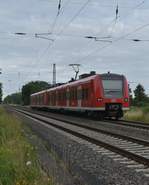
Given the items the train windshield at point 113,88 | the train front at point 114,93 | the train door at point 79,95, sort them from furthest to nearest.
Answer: the train door at point 79,95, the train windshield at point 113,88, the train front at point 114,93

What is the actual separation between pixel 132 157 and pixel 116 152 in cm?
151

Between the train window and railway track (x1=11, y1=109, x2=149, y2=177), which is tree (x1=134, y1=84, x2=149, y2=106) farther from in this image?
railway track (x1=11, y1=109, x2=149, y2=177)

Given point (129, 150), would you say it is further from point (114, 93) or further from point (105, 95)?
point (114, 93)

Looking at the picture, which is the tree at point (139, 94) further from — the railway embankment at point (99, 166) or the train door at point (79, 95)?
the railway embankment at point (99, 166)

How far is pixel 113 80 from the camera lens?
3606 centimetres

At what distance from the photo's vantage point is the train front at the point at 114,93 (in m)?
35.4

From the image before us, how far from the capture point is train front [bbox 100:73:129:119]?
3538cm

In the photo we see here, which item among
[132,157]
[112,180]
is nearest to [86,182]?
[112,180]

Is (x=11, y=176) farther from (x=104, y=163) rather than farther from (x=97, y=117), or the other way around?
(x=97, y=117)

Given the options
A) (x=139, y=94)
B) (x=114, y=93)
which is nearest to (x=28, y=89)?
(x=139, y=94)

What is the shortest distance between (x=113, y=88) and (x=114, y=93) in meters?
0.36

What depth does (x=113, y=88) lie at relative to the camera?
35.9 metres

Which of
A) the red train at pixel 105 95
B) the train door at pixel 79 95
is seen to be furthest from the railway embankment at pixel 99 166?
the train door at pixel 79 95

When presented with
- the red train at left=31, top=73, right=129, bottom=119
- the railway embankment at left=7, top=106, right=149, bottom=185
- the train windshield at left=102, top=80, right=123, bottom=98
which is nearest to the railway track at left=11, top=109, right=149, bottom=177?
the railway embankment at left=7, top=106, right=149, bottom=185
